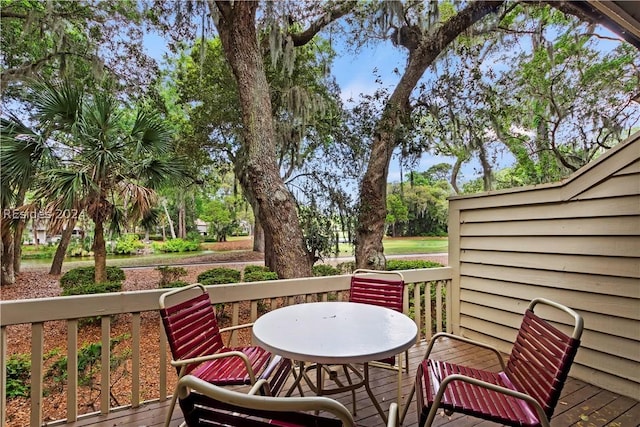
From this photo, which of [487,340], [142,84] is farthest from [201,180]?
[487,340]

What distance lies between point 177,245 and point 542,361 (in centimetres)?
879

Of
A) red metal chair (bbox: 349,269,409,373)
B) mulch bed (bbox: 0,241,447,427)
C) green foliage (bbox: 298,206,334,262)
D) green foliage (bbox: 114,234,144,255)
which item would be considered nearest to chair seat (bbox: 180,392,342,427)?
red metal chair (bbox: 349,269,409,373)

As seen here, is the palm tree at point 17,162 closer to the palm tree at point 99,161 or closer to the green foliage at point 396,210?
the palm tree at point 99,161

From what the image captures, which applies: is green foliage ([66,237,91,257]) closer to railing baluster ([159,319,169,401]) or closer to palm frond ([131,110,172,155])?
palm frond ([131,110,172,155])

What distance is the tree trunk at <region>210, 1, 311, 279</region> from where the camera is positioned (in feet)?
15.3

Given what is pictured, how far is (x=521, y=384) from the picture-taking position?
157cm

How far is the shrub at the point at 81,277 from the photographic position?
17.6 ft

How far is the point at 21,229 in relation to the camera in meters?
4.47

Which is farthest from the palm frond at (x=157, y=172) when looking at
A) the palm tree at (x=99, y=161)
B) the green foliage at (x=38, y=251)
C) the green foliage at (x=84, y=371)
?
the green foliage at (x=38, y=251)

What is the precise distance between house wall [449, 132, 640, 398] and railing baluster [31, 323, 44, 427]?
11.4 feet

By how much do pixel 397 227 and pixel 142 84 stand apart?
6606 millimetres

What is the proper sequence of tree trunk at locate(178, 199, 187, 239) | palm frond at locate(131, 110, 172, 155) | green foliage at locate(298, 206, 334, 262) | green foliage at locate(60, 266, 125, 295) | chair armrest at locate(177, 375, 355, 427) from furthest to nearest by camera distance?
tree trunk at locate(178, 199, 187, 239) → green foliage at locate(298, 206, 334, 262) → green foliage at locate(60, 266, 125, 295) → palm frond at locate(131, 110, 172, 155) → chair armrest at locate(177, 375, 355, 427)

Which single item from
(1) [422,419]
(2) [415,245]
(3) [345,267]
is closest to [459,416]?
(1) [422,419]

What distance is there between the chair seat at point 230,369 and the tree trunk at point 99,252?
3804 mm
